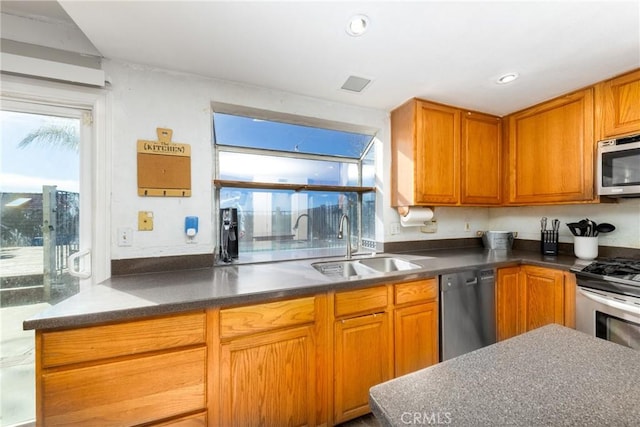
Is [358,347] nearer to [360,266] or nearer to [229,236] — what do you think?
[360,266]

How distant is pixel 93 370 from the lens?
100 centimetres

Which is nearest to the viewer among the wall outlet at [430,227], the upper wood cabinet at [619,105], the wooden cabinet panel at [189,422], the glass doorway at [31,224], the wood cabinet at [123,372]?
the wood cabinet at [123,372]

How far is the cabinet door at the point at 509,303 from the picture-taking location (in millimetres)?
1965

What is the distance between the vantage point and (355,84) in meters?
1.85

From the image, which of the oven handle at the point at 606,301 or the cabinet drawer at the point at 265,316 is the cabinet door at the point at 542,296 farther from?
the cabinet drawer at the point at 265,316

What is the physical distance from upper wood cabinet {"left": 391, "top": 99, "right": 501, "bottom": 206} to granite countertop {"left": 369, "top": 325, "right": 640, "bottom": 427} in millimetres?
1518

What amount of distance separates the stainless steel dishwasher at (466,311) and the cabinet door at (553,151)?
36.4 inches

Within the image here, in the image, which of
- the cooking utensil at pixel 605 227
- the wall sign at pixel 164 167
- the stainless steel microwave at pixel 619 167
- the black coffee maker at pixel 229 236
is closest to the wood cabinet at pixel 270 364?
the black coffee maker at pixel 229 236

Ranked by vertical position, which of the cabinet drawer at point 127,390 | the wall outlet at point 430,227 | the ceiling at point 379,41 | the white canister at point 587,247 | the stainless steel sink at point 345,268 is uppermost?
the ceiling at point 379,41

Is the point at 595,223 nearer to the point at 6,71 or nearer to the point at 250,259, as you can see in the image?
the point at 250,259

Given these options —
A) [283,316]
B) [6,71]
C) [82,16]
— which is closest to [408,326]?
[283,316]

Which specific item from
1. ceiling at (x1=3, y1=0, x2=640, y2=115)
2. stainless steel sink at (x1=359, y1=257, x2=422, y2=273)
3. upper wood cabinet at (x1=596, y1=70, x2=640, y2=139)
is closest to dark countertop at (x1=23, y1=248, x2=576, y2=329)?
stainless steel sink at (x1=359, y1=257, x2=422, y2=273)

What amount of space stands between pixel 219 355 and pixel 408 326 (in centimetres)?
115

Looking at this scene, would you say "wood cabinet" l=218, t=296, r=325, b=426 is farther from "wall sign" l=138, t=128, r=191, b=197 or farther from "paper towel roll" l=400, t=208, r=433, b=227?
"paper towel roll" l=400, t=208, r=433, b=227
